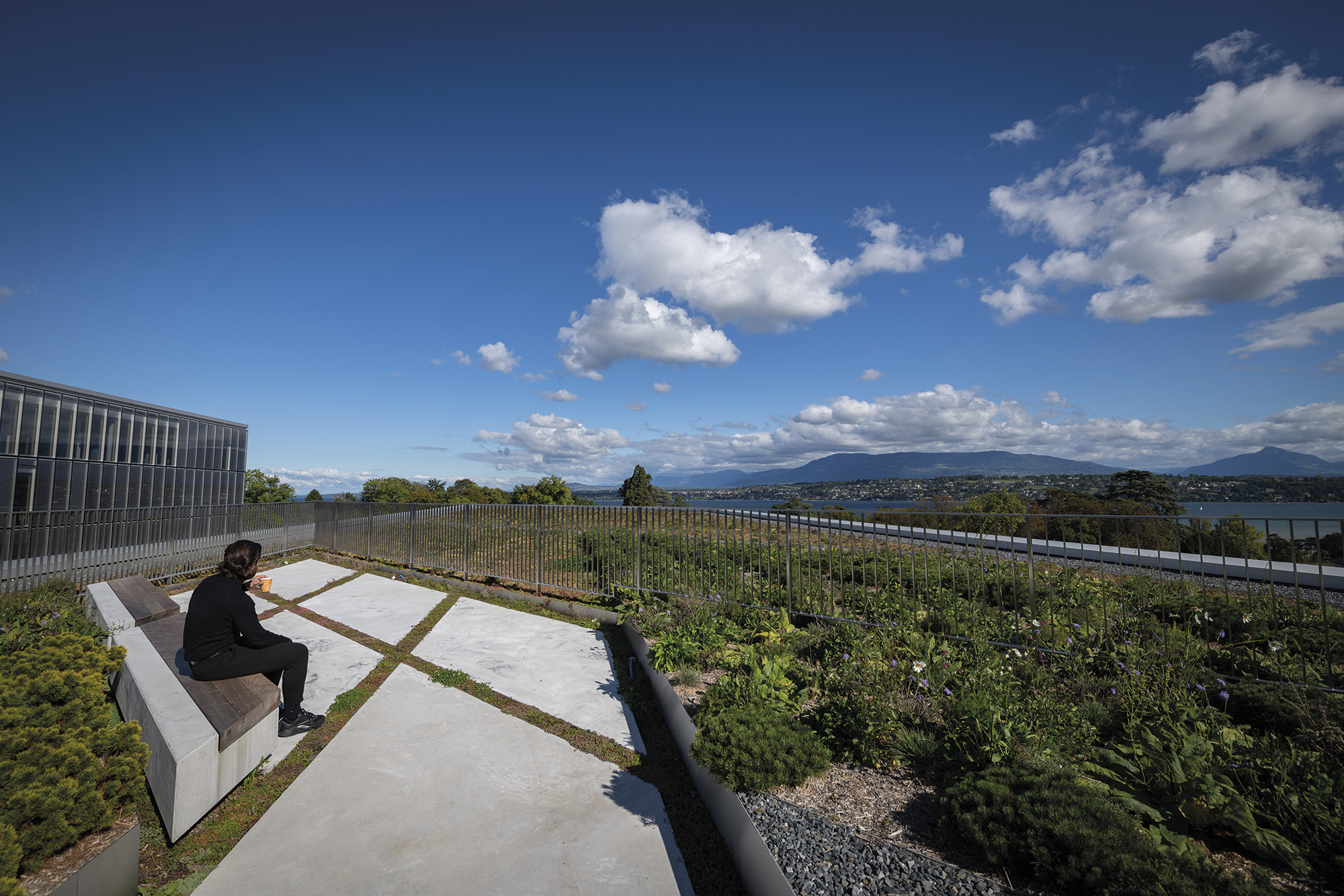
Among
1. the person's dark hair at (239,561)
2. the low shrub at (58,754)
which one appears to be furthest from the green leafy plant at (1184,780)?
the person's dark hair at (239,561)

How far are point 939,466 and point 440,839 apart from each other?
200 m

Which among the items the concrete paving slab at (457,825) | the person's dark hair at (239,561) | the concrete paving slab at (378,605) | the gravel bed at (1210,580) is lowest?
the concrete paving slab at (457,825)

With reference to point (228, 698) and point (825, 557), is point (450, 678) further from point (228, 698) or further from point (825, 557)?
point (825, 557)

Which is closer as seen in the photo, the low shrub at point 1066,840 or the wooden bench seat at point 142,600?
the low shrub at point 1066,840

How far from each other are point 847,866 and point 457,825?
7.10 feet

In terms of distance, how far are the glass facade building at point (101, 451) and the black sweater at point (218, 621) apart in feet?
51.2

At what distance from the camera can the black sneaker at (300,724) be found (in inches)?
164

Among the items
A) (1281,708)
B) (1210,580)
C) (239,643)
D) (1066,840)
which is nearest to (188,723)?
(239,643)

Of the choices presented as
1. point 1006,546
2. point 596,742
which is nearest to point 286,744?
point 596,742

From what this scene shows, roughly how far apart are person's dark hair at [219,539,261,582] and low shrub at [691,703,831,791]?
379 centimetres

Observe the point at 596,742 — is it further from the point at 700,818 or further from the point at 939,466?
the point at 939,466

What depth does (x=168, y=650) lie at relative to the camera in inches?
180

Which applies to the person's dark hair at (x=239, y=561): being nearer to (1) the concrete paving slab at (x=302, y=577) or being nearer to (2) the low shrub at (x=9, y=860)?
(2) the low shrub at (x=9, y=860)

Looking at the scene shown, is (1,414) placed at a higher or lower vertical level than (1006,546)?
higher
